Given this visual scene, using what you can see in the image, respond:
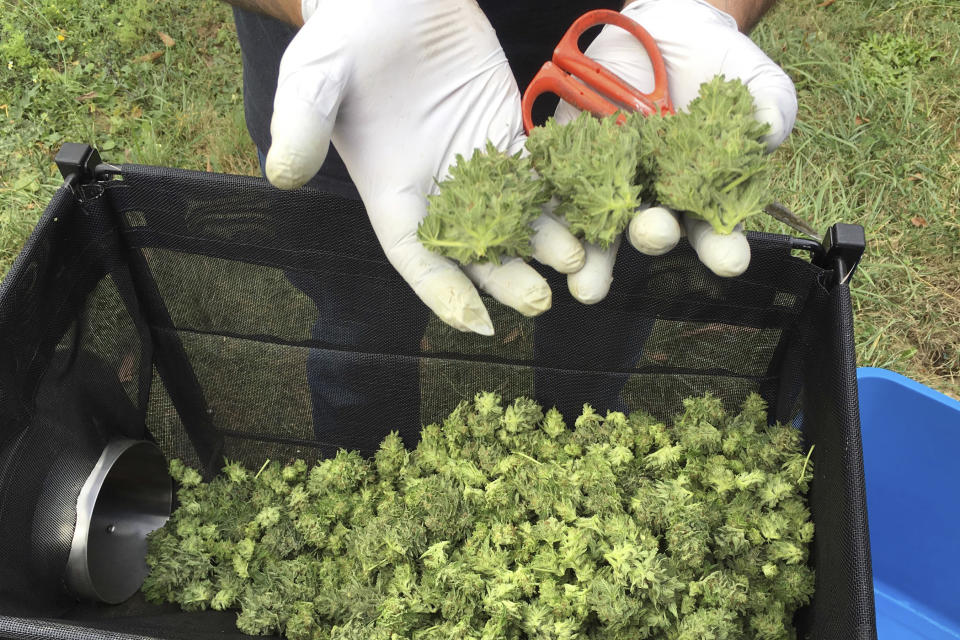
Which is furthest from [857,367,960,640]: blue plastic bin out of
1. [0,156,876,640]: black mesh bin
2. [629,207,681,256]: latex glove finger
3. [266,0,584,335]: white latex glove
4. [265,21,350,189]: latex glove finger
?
[265,21,350,189]: latex glove finger

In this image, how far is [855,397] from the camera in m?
1.36

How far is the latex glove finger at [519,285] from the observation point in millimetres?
1311

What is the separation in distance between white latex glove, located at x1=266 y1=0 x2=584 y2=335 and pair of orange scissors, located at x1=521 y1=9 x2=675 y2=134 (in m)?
0.10

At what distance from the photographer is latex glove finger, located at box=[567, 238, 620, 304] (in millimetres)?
1296

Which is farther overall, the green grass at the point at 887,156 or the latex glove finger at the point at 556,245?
the green grass at the point at 887,156

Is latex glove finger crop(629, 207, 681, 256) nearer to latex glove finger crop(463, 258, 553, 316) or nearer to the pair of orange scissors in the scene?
latex glove finger crop(463, 258, 553, 316)

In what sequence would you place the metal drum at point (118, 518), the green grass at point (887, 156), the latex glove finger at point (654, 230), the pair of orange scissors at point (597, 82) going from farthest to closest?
the green grass at point (887, 156)
the metal drum at point (118, 518)
the pair of orange scissors at point (597, 82)
the latex glove finger at point (654, 230)

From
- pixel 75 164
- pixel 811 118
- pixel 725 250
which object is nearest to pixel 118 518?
pixel 75 164

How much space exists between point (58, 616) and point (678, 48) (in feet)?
5.56

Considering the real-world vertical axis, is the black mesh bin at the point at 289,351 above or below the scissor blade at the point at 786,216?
below

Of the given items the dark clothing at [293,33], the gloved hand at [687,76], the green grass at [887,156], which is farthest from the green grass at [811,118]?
the gloved hand at [687,76]

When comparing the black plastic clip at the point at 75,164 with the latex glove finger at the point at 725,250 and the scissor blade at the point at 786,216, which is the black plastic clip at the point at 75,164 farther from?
the scissor blade at the point at 786,216

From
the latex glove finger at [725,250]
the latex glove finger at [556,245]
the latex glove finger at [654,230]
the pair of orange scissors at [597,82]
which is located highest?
the pair of orange scissors at [597,82]

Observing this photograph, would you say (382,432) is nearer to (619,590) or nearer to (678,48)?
(619,590)
